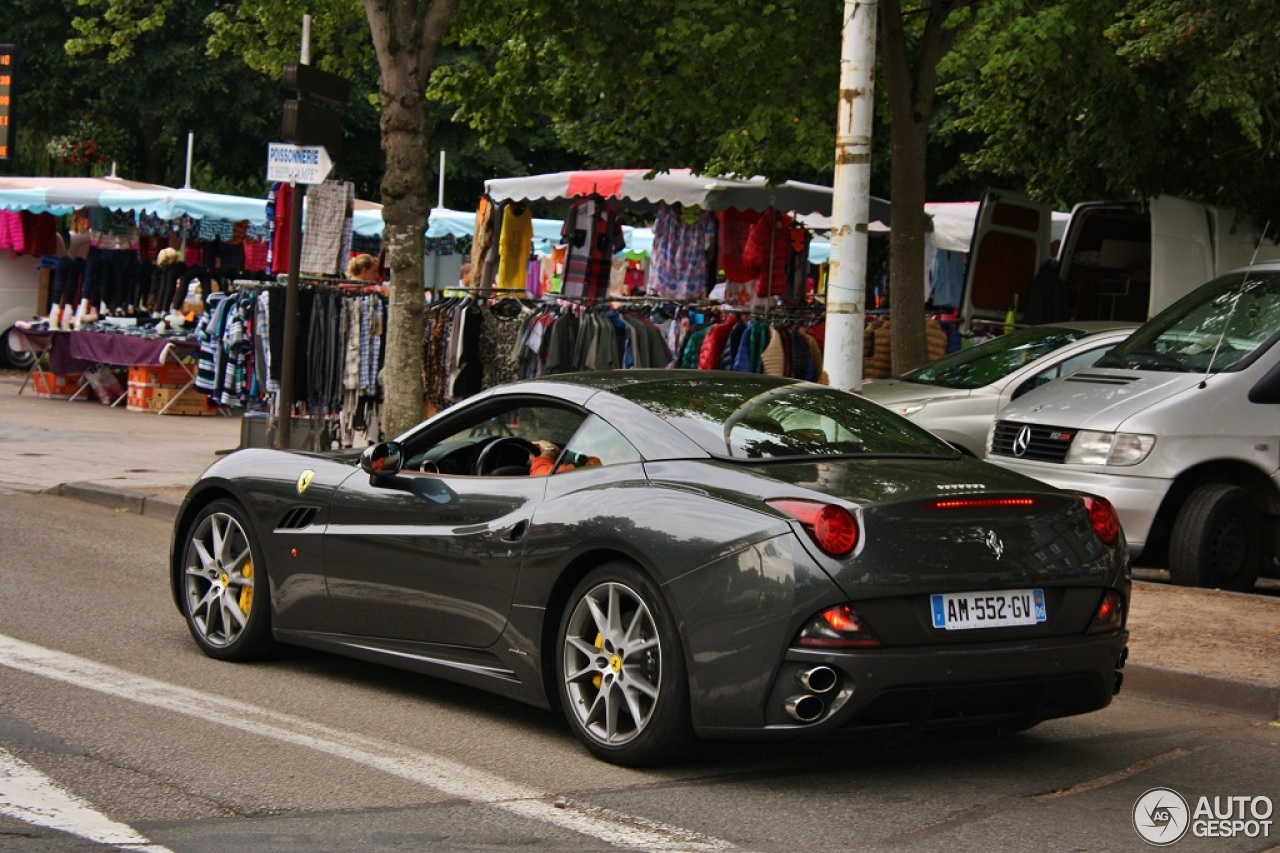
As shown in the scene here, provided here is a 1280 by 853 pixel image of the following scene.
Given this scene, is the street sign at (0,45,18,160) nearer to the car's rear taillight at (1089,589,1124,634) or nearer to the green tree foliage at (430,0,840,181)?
the green tree foliage at (430,0,840,181)

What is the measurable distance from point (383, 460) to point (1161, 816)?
325 cm

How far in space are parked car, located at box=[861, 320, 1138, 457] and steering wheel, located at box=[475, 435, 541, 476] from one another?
6649 millimetres

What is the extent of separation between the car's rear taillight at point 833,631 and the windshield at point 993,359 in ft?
28.3

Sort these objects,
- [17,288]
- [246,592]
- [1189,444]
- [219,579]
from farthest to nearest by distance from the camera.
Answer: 1. [17,288]
2. [1189,444]
3. [219,579]
4. [246,592]

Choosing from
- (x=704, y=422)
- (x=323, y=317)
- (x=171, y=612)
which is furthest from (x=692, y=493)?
(x=323, y=317)

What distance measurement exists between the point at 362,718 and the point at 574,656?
1.06 metres

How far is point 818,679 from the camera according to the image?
5402 millimetres

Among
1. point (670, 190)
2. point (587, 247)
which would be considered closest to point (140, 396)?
point (587, 247)

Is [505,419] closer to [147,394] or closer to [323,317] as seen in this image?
[323,317]

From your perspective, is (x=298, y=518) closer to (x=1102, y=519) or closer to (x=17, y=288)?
(x=1102, y=519)

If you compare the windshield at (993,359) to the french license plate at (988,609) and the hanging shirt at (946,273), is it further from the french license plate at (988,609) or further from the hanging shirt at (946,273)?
the hanging shirt at (946,273)

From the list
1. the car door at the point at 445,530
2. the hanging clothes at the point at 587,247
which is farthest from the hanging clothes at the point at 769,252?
the car door at the point at 445,530

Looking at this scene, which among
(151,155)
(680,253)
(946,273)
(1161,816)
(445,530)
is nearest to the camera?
(1161,816)

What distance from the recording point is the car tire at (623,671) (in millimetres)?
5684
